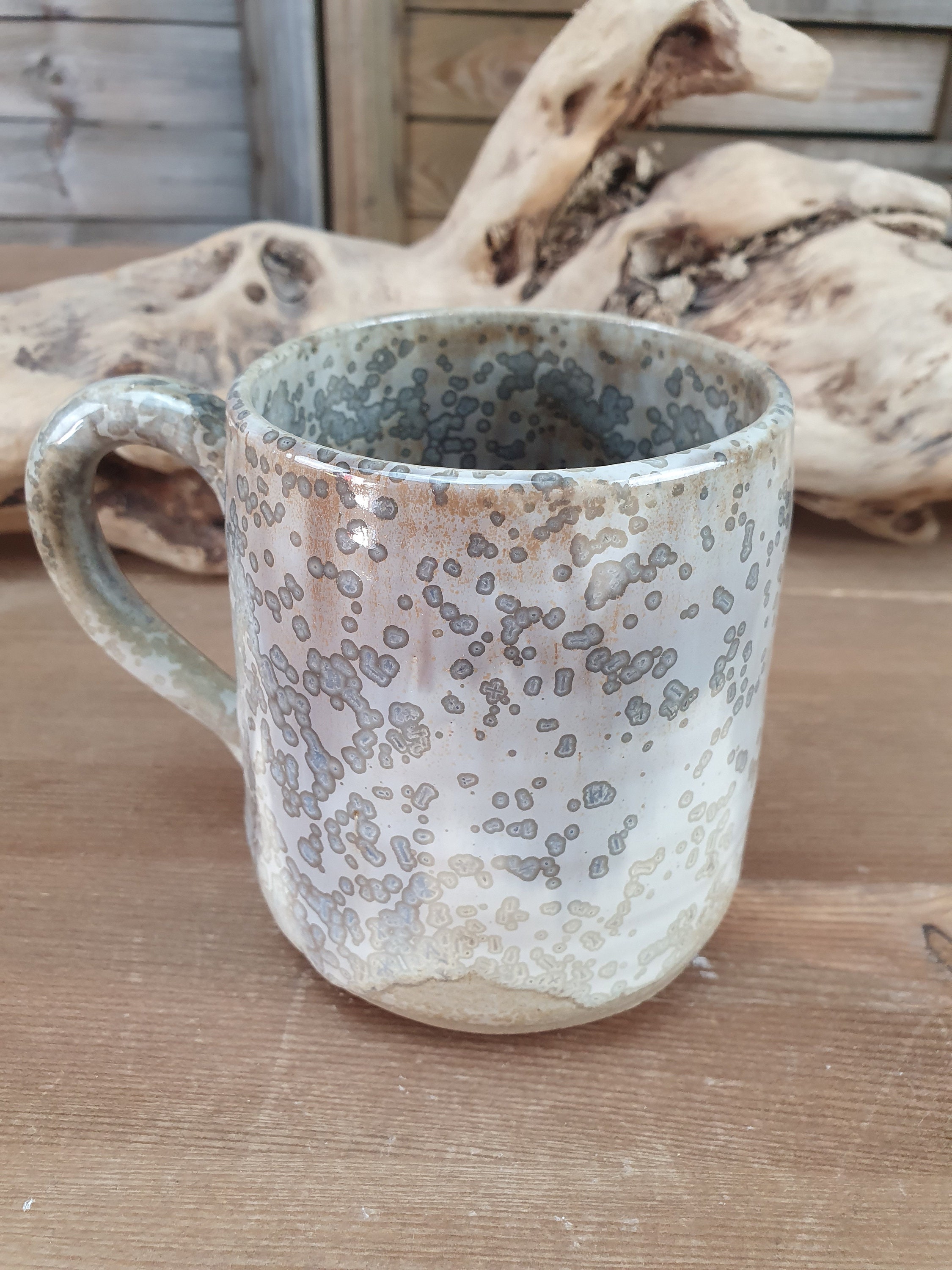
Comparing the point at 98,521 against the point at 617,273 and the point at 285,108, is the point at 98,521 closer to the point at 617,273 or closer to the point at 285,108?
the point at 617,273

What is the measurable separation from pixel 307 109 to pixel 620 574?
949mm

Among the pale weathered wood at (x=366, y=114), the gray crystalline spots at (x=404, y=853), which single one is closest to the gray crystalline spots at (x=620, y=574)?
the gray crystalline spots at (x=404, y=853)

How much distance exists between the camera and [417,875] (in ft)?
1.10

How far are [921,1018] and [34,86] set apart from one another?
1203mm

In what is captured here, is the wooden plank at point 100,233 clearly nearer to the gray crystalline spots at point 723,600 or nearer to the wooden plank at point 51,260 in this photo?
the wooden plank at point 51,260

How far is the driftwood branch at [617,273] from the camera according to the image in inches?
26.8

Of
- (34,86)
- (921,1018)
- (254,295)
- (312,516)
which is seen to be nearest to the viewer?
(312,516)

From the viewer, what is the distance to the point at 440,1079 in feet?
1.27

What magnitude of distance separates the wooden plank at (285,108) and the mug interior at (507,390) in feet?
2.38

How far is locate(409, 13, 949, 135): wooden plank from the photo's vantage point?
0.99m

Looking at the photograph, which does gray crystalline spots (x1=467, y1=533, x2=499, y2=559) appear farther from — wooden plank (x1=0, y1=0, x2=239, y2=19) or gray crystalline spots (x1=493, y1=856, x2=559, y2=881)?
wooden plank (x1=0, y1=0, x2=239, y2=19)

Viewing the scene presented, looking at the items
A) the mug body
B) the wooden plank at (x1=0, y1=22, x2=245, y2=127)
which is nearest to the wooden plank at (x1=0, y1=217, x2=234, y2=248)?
the wooden plank at (x1=0, y1=22, x2=245, y2=127)

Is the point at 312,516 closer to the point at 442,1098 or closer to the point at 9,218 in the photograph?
the point at 442,1098

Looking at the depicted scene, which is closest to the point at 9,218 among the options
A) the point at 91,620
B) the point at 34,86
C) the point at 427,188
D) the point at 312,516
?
the point at 34,86
